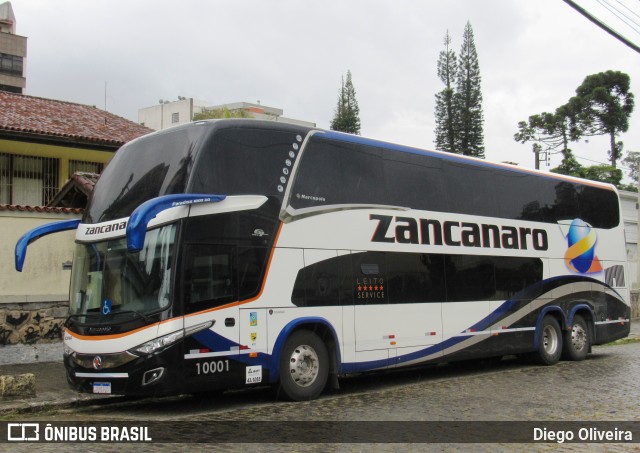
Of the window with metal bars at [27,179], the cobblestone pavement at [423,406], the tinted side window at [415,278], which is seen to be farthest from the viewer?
the window with metal bars at [27,179]

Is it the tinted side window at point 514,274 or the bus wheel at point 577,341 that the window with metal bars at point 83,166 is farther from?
the bus wheel at point 577,341

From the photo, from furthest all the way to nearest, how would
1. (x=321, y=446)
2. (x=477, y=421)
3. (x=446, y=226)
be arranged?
(x=446, y=226), (x=477, y=421), (x=321, y=446)

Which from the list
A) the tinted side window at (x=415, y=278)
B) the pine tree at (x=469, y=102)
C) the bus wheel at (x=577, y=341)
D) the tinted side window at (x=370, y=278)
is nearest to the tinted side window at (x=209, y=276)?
the tinted side window at (x=370, y=278)

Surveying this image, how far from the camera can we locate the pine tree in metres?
55.8

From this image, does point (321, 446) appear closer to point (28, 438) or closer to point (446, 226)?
point (28, 438)

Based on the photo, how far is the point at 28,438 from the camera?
8.12 metres

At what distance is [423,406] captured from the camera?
10.4m

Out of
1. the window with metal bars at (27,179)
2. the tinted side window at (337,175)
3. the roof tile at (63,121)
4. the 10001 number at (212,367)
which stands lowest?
the 10001 number at (212,367)

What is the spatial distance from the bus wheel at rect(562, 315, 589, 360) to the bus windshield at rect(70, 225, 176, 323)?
1042cm

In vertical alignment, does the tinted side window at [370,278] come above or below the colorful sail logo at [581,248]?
below

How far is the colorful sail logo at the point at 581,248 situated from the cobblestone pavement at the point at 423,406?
10.4ft

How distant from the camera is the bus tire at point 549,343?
51.9 ft

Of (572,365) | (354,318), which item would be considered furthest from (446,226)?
(572,365)

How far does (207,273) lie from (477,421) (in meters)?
4.04
